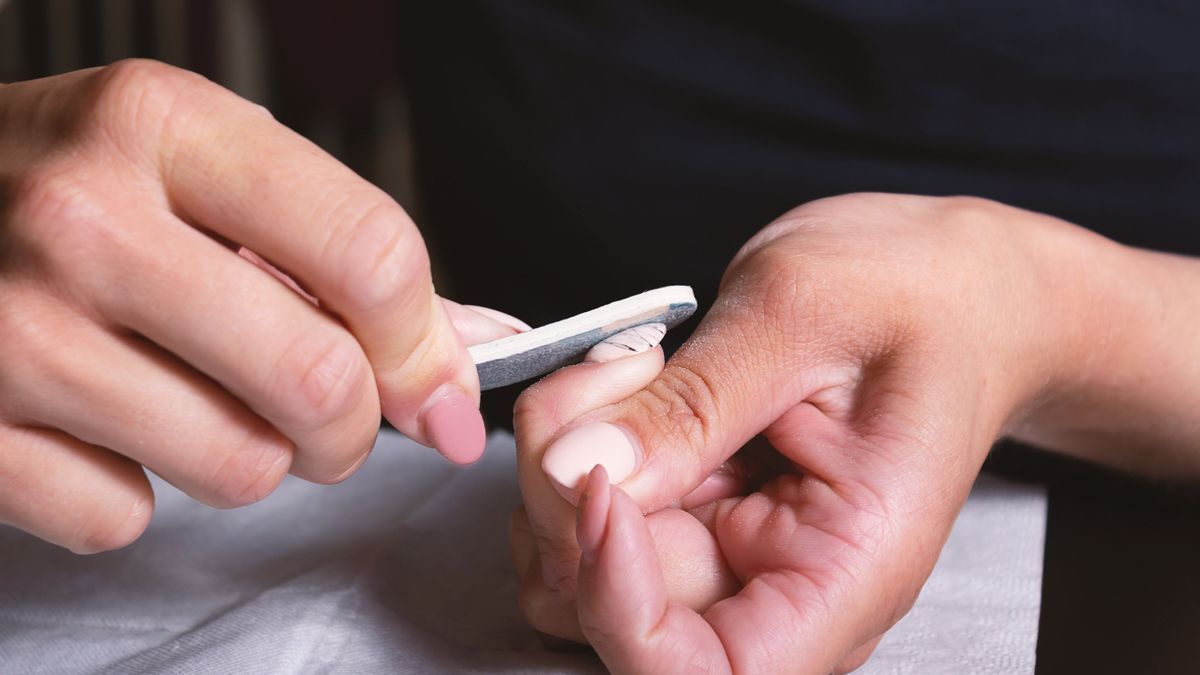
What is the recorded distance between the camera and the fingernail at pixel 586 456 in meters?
0.45

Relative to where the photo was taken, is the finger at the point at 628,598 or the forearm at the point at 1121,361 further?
the forearm at the point at 1121,361

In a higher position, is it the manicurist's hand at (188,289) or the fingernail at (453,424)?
the manicurist's hand at (188,289)

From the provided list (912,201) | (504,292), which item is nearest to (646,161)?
(504,292)

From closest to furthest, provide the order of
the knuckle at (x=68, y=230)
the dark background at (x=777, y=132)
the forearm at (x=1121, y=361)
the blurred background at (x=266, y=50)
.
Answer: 1. the knuckle at (x=68, y=230)
2. the forearm at (x=1121, y=361)
3. the dark background at (x=777, y=132)
4. the blurred background at (x=266, y=50)

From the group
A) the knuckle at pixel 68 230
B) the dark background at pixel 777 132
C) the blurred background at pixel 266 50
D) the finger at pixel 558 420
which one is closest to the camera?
the knuckle at pixel 68 230

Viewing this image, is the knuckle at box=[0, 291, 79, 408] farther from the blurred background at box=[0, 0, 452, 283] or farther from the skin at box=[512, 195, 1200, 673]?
the blurred background at box=[0, 0, 452, 283]

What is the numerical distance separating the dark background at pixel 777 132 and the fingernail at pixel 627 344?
0.93 feet

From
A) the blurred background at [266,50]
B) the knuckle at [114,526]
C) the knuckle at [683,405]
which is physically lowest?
the blurred background at [266,50]

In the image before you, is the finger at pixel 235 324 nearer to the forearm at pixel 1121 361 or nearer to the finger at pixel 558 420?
the finger at pixel 558 420

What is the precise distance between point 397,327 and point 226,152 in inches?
3.5

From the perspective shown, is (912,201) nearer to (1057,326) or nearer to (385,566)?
(1057,326)

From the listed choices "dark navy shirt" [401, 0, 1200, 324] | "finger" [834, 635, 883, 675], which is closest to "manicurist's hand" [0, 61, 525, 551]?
"finger" [834, 635, 883, 675]

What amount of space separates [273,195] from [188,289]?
44 mm

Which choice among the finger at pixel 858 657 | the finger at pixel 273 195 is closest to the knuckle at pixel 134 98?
the finger at pixel 273 195
